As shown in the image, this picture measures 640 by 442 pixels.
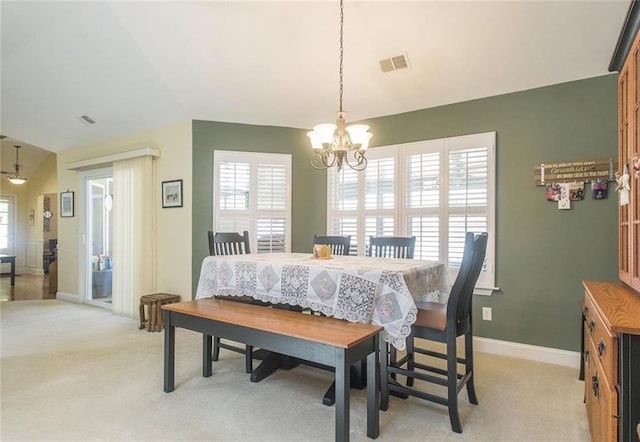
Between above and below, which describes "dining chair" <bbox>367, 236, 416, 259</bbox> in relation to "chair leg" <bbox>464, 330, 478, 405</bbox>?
above

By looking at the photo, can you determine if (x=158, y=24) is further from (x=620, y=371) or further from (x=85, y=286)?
(x=85, y=286)

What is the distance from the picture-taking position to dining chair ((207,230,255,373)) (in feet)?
9.77

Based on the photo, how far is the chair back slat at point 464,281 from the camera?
204 centimetres

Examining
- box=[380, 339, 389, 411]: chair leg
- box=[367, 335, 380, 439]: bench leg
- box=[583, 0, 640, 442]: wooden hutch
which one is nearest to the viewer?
box=[583, 0, 640, 442]: wooden hutch

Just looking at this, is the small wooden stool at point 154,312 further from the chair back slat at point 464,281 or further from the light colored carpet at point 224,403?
the chair back slat at point 464,281

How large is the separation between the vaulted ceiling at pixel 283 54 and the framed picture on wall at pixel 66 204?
5.59ft

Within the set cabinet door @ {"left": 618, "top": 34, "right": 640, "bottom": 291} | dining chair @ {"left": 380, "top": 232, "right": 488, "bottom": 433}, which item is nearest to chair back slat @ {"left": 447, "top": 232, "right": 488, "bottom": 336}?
dining chair @ {"left": 380, "top": 232, "right": 488, "bottom": 433}

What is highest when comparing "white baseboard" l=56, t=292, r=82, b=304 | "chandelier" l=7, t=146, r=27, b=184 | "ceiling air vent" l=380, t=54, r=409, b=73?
"ceiling air vent" l=380, t=54, r=409, b=73

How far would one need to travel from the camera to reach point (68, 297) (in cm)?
598

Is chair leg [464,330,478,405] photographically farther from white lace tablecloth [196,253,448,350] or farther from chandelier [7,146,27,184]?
chandelier [7,146,27,184]

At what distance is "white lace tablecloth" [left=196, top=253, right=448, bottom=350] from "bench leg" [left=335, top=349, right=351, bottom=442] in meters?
0.39

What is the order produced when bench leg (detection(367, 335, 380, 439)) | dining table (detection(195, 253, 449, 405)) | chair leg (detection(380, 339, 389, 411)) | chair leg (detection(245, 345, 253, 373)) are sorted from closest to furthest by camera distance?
bench leg (detection(367, 335, 380, 439)) < dining table (detection(195, 253, 449, 405)) < chair leg (detection(380, 339, 389, 411)) < chair leg (detection(245, 345, 253, 373))

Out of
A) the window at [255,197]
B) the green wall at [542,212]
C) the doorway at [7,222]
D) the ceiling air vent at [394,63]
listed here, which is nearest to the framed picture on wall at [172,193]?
the window at [255,197]

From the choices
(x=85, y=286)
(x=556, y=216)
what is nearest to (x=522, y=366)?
(x=556, y=216)
